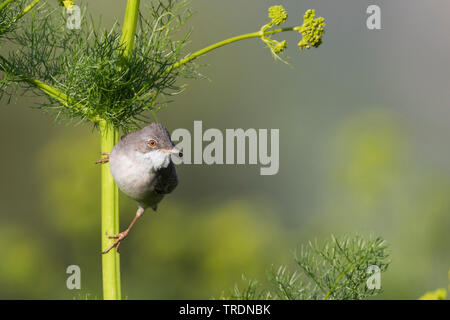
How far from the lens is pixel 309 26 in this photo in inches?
73.2

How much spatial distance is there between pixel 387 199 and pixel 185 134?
111 inches

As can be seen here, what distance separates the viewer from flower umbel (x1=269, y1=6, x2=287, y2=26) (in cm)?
194

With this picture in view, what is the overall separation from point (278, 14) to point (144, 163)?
68 cm

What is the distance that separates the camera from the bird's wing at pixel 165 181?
2.17m

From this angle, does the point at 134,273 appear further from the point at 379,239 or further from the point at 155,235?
the point at 379,239

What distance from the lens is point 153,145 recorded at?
2064 mm

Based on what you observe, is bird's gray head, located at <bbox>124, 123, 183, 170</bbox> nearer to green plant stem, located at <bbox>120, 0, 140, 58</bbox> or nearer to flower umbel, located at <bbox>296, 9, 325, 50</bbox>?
green plant stem, located at <bbox>120, 0, 140, 58</bbox>

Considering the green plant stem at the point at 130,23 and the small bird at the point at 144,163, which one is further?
the small bird at the point at 144,163

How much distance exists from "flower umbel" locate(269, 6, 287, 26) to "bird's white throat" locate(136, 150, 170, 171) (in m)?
0.58

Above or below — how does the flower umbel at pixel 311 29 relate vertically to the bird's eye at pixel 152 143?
above

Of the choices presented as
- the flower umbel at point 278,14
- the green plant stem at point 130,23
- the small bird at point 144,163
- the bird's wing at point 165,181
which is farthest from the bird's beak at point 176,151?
the flower umbel at point 278,14

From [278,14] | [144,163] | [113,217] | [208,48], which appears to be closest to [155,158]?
[144,163]

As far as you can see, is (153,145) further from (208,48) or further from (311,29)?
(311,29)

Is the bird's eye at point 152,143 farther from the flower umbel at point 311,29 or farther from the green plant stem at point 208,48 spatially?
the flower umbel at point 311,29
